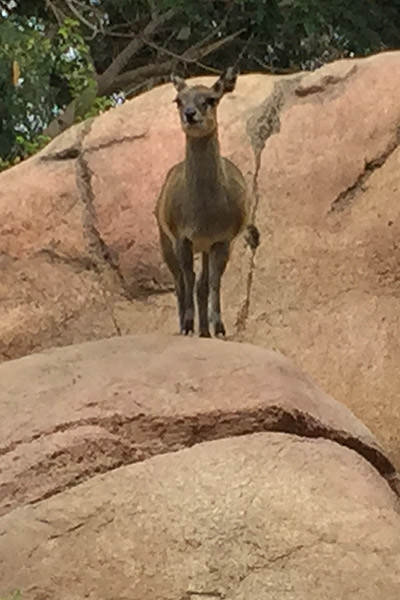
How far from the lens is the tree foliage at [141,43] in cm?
762

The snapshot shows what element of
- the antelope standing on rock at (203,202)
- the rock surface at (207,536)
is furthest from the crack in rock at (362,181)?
the rock surface at (207,536)

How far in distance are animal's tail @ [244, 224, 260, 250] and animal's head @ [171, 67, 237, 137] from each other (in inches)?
51.2

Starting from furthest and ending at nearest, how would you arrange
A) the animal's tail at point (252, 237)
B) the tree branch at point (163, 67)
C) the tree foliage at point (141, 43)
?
the tree branch at point (163, 67) → the tree foliage at point (141, 43) → the animal's tail at point (252, 237)

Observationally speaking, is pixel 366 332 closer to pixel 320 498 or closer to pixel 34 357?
pixel 34 357

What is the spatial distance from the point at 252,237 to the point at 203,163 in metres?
1.31

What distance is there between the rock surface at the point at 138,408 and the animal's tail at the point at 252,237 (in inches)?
78.6

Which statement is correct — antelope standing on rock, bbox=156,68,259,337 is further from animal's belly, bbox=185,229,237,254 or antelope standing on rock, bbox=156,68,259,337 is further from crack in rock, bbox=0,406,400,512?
crack in rock, bbox=0,406,400,512

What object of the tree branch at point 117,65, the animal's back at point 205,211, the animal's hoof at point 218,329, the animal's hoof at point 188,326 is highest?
the tree branch at point 117,65

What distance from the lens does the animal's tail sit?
6340 mm

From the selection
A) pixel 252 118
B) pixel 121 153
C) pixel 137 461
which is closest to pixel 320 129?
pixel 252 118

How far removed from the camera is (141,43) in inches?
337

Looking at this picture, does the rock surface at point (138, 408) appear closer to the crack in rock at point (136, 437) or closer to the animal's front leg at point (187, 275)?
the crack in rock at point (136, 437)

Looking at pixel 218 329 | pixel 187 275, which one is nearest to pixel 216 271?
pixel 187 275

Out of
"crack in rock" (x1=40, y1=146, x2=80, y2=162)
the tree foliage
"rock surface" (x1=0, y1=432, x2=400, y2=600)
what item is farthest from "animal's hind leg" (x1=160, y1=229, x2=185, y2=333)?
the tree foliage
